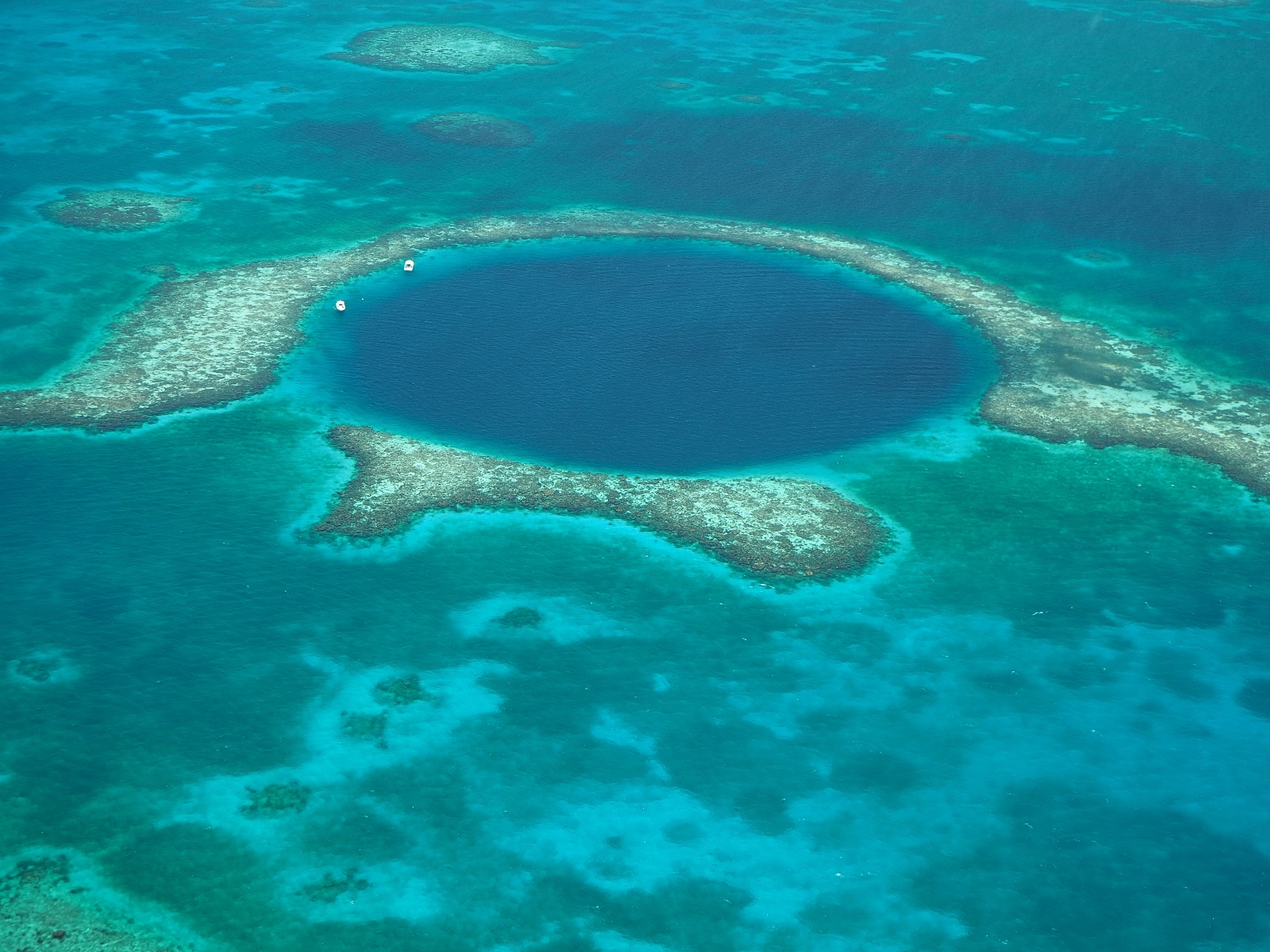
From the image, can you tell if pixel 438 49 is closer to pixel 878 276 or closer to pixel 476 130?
pixel 476 130

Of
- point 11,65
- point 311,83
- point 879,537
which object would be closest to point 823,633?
point 879,537

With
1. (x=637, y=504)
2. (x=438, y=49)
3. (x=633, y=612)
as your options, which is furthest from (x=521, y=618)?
(x=438, y=49)

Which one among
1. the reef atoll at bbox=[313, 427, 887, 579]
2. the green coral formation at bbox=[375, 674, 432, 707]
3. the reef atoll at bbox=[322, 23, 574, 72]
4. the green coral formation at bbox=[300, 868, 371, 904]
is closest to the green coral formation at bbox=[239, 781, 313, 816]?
the green coral formation at bbox=[300, 868, 371, 904]

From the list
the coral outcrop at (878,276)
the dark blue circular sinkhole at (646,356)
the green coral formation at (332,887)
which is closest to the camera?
the green coral formation at (332,887)

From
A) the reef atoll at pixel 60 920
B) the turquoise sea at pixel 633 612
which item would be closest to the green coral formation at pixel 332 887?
the turquoise sea at pixel 633 612

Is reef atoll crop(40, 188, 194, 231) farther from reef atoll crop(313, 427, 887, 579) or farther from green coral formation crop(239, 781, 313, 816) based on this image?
green coral formation crop(239, 781, 313, 816)

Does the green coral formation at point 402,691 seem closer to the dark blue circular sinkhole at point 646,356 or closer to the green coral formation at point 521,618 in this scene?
the green coral formation at point 521,618
